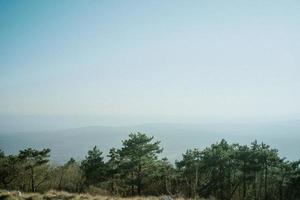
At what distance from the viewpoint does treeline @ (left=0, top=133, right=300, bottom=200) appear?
43.8 m

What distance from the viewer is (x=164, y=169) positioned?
158 feet

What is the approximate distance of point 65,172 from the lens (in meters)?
63.8

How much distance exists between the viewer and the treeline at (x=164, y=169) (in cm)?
4375

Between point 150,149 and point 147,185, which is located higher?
point 150,149

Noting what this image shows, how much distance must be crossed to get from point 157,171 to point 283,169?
18.8 metres

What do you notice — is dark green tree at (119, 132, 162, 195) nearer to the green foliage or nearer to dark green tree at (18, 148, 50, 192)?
the green foliage

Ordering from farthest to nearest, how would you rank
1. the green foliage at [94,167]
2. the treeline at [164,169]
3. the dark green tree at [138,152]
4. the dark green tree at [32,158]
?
the dark green tree at [32,158]
the green foliage at [94,167]
the treeline at [164,169]
the dark green tree at [138,152]

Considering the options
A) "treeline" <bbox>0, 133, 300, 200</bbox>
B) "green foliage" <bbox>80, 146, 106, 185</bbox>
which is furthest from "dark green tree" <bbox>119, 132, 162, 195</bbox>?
"green foliage" <bbox>80, 146, 106, 185</bbox>

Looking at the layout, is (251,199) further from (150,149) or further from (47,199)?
(47,199)

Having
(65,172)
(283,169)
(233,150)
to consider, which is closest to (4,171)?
(65,172)

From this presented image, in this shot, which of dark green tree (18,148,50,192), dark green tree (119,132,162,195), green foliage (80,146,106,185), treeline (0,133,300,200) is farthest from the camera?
dark green tree (18,148,50,192)

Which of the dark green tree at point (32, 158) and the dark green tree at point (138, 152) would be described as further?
the dark green tree at point (32, 158)

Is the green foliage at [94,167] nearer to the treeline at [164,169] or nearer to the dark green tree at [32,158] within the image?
the treeline at [164,169]

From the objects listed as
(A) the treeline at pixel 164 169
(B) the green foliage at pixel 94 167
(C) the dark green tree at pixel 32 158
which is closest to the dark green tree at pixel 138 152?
(A) the treeline at pixel 164 169
